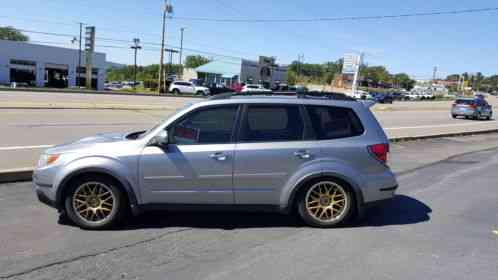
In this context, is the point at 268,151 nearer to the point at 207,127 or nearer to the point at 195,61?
the point at 207,127

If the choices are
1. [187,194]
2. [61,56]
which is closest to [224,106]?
[187,194]

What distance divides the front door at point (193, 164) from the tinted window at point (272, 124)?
22cm

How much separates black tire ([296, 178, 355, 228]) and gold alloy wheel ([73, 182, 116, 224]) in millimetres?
2185

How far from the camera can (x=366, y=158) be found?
5.36m

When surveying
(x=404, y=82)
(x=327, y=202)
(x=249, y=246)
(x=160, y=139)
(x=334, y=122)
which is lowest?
(x=249, y=246)

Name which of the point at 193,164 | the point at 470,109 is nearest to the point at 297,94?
the point at 193,164

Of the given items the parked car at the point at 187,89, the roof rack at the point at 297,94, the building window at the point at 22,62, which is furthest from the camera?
the building window at the point at 22,62

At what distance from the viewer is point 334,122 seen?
5.47m

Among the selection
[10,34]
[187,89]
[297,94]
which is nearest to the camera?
[297,94]

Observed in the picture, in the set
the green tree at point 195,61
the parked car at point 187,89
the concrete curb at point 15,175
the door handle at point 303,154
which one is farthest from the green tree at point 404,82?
the door handle at point 303,154

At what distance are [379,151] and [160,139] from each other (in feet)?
8.49

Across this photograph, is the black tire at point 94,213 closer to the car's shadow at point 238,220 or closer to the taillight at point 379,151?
the car's shadow at point 238,220

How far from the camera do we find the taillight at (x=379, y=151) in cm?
539

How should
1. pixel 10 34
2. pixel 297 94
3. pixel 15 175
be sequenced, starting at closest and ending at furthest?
1. pixel 297 94
2. pixel 15 175
3. pixel 10 34
